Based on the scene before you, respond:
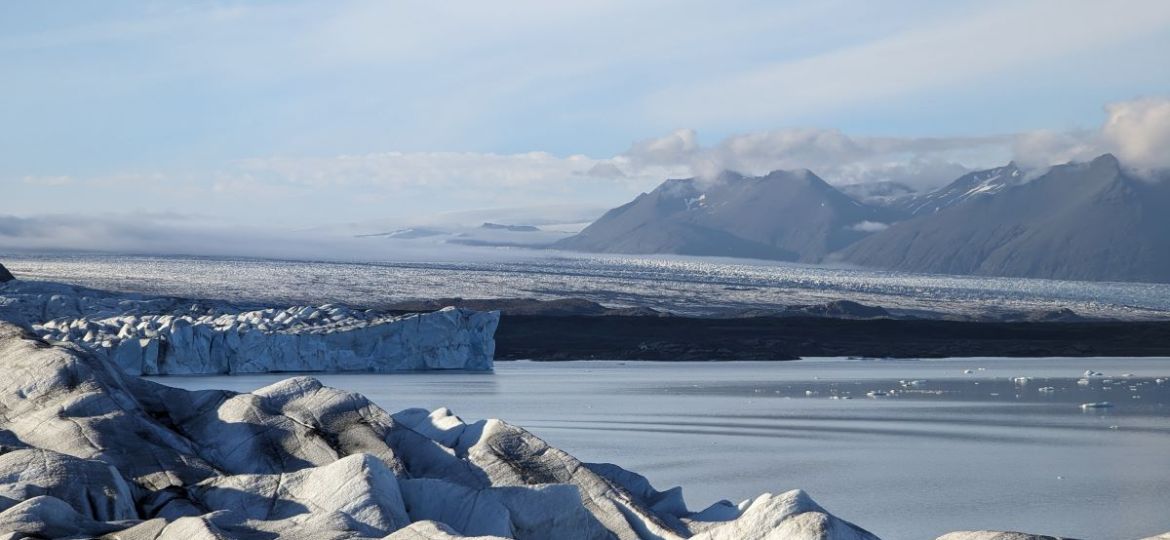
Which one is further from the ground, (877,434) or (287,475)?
(287,475)

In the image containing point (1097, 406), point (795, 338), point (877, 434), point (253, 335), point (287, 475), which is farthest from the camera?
point (795, 338)

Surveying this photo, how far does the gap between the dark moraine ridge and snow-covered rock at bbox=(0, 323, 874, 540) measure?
1055 inches

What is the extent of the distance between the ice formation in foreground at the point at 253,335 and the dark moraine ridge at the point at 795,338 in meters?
8.31

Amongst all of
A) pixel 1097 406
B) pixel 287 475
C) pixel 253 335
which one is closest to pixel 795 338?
pixel 253 335

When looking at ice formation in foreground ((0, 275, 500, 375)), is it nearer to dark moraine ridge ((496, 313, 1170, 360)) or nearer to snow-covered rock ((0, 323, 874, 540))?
dark moraine ridge ((496, 313, 1170, 360))

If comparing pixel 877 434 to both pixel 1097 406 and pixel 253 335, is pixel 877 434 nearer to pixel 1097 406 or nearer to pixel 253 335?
pixel 1097 406

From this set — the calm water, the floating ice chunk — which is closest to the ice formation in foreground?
the calm water

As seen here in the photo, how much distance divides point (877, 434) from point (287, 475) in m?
10.9

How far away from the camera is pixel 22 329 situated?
10859 mm

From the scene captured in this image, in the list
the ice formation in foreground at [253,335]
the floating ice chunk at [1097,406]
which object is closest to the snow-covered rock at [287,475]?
the floating ice chunk at [1097,406]

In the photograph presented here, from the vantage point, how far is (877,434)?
17078mm

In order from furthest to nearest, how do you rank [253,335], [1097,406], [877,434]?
[253,335] → [1097,406] → [877,434]

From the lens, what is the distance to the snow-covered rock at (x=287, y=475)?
6.61 meters

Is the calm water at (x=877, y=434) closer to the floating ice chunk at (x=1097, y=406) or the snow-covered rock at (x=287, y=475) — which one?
the floating ice chunk at (x=1097, y=406)
